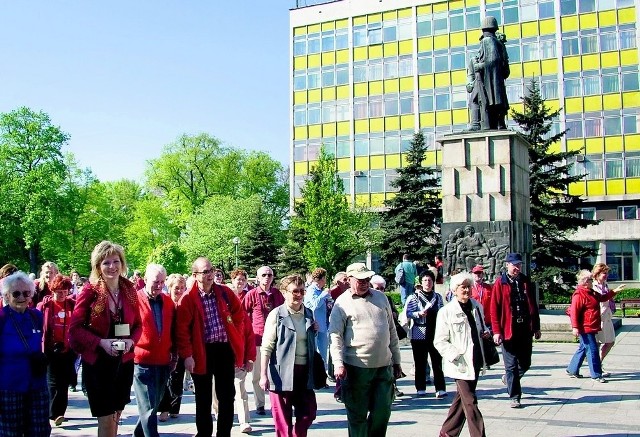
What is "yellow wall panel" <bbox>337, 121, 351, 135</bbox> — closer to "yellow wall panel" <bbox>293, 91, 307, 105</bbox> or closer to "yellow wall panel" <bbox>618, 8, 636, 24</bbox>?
"yellow wall panel" <bbox>293, 91, 307, 105</bbox>

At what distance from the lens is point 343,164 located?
193ft

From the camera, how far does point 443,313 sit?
25.0 feet

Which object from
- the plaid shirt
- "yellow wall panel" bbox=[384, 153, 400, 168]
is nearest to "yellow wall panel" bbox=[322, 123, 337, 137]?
"yellow wall panel" bbox=[384, 153, 400, 168]

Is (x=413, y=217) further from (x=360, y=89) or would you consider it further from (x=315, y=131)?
(x=315, y=131)

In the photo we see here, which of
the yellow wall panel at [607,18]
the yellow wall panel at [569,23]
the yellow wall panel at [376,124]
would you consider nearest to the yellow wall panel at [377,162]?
the yellow wall panel at [376,124]

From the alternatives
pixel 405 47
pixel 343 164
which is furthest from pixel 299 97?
pixel 405 47

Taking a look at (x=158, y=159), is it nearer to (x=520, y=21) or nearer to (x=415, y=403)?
(x=520, y=21)

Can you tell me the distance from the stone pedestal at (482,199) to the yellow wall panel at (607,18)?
3736 centimetres

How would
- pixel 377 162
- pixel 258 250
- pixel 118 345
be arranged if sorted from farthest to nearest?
pixel 377 162
pixel 258 250
pixel 118 345

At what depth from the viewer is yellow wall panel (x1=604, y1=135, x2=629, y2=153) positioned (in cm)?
4950

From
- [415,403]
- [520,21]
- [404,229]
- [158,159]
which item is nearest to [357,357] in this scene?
[415,403]

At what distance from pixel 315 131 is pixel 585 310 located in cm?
4897

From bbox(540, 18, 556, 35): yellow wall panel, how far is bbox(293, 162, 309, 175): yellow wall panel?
21258 mm

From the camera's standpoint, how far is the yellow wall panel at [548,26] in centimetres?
5181
